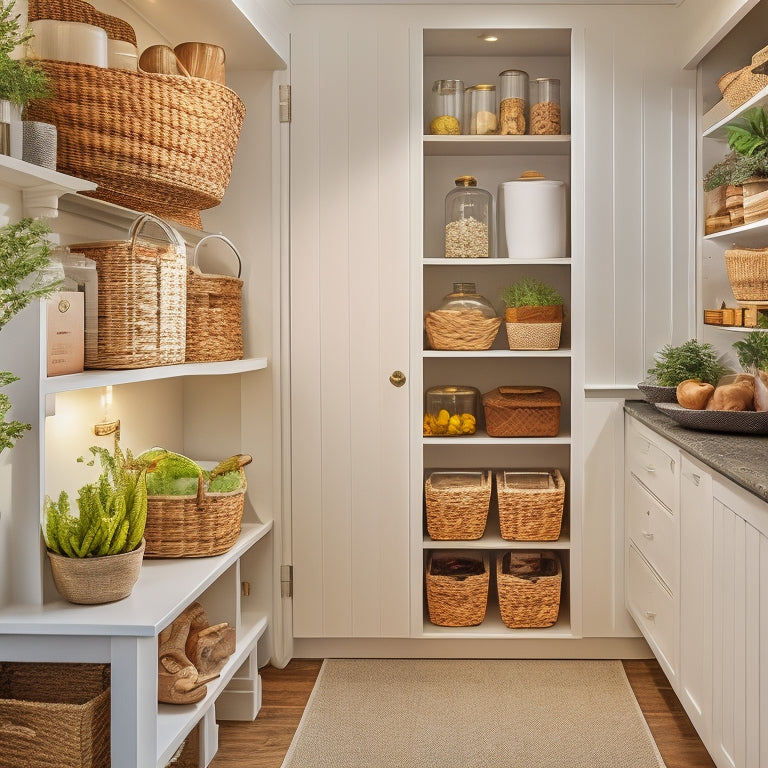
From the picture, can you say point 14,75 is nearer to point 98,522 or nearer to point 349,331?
point 98,522

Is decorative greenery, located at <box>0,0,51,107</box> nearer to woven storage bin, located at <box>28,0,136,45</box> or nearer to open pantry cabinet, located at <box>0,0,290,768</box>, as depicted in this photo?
open pantry cabinet, located at <box>0,0,290,768</box>

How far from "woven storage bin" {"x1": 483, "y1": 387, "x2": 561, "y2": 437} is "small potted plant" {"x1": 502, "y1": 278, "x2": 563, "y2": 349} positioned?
196mm

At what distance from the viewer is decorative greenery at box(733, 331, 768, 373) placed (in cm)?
259

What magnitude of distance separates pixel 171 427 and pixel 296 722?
3.52 feet

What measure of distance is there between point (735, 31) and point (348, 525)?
2193 mm

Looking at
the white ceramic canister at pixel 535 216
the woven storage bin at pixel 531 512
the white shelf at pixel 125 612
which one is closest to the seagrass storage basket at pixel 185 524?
the white shelf at pixel 125 612

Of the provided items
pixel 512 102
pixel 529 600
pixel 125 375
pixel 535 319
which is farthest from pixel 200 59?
pixel 529 600

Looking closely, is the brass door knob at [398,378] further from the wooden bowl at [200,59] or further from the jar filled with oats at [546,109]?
the wooden bowl at [200,59]

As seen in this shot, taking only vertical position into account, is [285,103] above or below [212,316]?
above

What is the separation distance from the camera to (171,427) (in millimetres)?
3068

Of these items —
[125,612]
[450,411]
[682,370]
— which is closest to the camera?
[125,612]

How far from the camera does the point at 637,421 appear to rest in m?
2.94

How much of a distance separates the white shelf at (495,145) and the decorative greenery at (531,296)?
509mm

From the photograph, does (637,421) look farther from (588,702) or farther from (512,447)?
(588,702)
